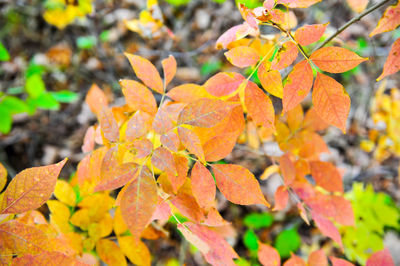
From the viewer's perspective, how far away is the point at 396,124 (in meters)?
1.35

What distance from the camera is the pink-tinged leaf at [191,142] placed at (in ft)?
1.53

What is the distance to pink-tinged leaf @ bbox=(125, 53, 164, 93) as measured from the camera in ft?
1.79

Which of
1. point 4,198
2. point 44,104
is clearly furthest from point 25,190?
point 44,104

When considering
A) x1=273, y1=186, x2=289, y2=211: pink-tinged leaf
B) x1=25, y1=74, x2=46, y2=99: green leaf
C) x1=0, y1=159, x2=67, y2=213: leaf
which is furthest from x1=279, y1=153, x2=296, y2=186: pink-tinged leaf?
x1=25, y1=74, x2=46, y2=99: green leaf

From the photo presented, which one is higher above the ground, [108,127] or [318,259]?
[108,127]

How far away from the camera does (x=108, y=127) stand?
1.62 feet

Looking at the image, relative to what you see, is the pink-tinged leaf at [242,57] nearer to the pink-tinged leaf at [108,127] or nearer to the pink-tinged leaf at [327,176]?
the pink-tinged leaf at [108,127]

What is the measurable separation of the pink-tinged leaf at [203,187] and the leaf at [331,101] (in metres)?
0.24

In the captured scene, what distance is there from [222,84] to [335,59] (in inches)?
8.4

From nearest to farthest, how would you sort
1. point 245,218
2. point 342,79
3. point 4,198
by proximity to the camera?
point 4,198, point 245,218, point 342,79

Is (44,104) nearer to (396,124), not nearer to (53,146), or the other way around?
(53,146)

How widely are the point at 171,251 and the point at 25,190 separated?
1.29 metres

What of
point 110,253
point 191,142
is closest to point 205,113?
point 191,142

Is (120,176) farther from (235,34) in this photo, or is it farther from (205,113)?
(235,34)
